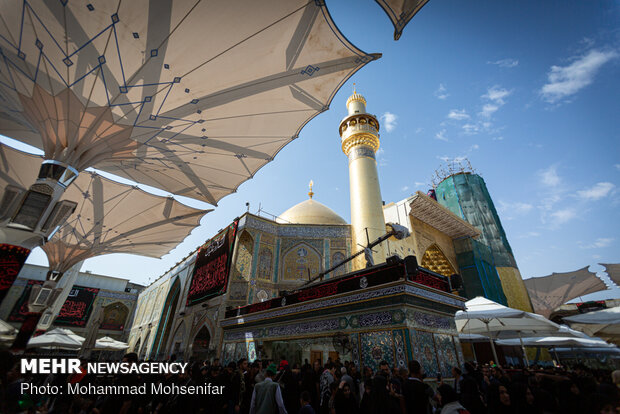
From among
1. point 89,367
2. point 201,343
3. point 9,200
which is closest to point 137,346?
point 201,343

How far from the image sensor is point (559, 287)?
18.8m

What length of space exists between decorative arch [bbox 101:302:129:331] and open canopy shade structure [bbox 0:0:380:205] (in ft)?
72.6

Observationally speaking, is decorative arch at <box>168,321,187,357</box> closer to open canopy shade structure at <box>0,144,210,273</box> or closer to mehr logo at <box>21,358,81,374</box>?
open canopy shade structure at <box>0,144,210,273</box>

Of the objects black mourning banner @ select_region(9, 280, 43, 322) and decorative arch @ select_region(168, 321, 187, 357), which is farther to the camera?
black mourning banner @ select_region(9, 280, 43, 322)

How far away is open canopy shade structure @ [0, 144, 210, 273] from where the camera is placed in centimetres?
852

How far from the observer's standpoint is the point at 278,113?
7.11 metres

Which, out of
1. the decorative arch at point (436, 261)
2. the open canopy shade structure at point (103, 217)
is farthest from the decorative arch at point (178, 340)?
the decorative arch at point (436, 261)

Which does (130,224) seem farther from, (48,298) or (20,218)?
(20,218)

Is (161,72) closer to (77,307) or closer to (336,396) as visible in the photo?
(336,396)

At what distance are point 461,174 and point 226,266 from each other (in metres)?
17.7

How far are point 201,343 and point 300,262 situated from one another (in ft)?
20.2

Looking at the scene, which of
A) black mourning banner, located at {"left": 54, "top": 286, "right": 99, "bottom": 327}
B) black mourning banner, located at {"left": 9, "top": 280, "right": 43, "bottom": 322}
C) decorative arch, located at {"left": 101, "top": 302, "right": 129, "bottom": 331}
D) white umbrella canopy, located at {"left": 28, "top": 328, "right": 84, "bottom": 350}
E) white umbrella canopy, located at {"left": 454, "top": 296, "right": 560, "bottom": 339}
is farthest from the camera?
decorative arch, located at {"left": 101, "top": 302, "right": 129, "bottom": 331}

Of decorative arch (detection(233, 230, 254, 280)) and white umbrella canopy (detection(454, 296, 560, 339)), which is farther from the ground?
decorative arch (detection(233, 230, 254, 280))

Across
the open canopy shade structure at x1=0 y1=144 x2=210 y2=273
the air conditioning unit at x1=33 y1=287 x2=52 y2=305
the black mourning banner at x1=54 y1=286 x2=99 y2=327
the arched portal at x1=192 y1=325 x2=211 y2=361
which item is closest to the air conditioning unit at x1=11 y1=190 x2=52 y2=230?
the open canopy shade structure at x1=0 y1=144 x2=210 y2=273
